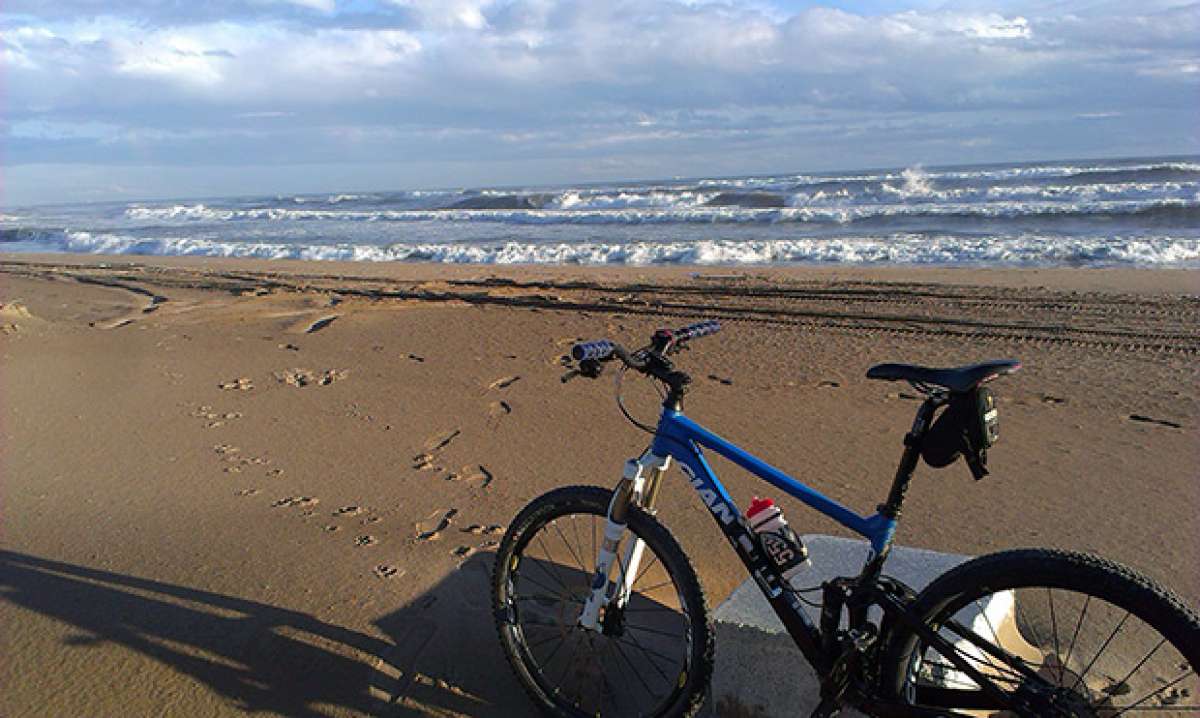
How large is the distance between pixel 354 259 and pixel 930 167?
2034 inches

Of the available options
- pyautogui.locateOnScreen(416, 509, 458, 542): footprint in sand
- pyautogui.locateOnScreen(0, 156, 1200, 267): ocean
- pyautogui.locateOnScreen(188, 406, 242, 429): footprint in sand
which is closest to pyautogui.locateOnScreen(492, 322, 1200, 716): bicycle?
pyautogui.locateOnScreen(416, 509, 458, 542): footprint in sand

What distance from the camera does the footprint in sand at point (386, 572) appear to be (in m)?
3.73

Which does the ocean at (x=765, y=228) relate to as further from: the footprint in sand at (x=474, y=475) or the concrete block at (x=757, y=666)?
the concrete block at (x=757, y=666)

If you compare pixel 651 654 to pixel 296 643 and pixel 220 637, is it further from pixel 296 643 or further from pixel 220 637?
pixel 220 637

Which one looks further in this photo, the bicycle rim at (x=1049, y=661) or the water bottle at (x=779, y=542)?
the water bottle at (x=779, y=542)

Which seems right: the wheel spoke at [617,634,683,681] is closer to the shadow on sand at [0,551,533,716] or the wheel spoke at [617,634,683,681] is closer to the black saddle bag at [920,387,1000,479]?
the shadow on sand at [0,551,533,716]

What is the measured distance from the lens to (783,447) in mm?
5449

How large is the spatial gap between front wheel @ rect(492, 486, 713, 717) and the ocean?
13438mm

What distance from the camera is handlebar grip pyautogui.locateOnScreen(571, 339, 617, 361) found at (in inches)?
102

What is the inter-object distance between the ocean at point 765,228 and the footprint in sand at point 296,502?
1333cm

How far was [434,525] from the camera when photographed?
14.0 feet

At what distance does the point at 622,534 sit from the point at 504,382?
4.47 m

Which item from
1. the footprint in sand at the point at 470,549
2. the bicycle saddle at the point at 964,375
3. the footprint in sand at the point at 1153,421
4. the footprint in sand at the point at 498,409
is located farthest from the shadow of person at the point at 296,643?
the footprint in sand at the point at 1153,421

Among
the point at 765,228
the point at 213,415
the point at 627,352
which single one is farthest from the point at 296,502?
the point at 765,228
